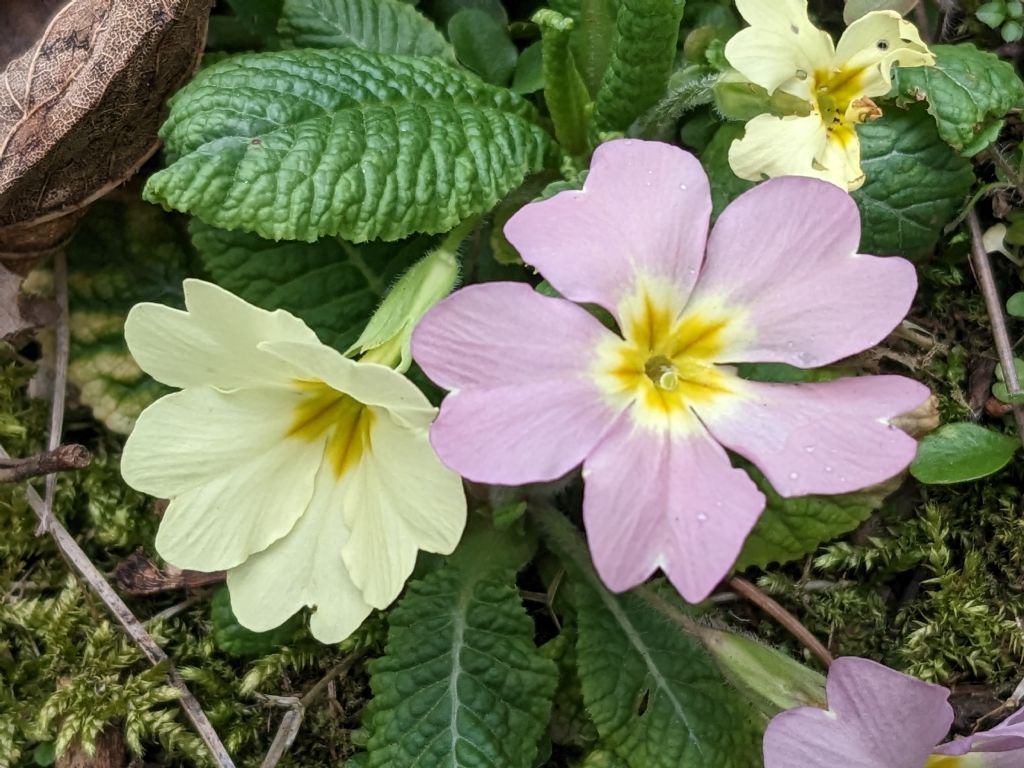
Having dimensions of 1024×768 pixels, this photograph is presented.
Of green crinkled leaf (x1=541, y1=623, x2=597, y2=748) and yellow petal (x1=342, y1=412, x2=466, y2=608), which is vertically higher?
yellow petal (x1=342, y1=412, x2=466, y2=608)

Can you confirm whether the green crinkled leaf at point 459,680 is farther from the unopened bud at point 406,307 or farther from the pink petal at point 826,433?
the pink petal at point 826,433

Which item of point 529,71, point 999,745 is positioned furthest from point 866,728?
point 529,71

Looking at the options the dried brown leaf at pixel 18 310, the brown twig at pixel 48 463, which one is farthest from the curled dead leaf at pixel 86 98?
the brown twig at pixel 48 463

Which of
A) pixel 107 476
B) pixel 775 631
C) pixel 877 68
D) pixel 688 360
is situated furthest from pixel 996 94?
pixel 107 476

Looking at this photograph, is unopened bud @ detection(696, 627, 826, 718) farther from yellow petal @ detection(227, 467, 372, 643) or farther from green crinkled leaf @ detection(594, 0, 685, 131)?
green crinkled leaf @ detection(594, 0, 685, 131)

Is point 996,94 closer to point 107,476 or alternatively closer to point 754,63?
point 754,63

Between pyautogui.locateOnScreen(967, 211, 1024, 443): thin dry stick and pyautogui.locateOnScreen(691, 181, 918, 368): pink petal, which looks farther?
pyautogui.locateOnScreen(967, 211, 1024, 443): thin dry stick

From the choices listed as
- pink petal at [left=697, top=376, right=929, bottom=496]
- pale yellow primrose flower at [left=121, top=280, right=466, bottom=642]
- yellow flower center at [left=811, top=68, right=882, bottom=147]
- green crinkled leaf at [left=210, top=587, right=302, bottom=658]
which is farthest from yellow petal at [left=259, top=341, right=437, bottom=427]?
yellow flower center at [left=811, top=68, right=882, bottom=147]
